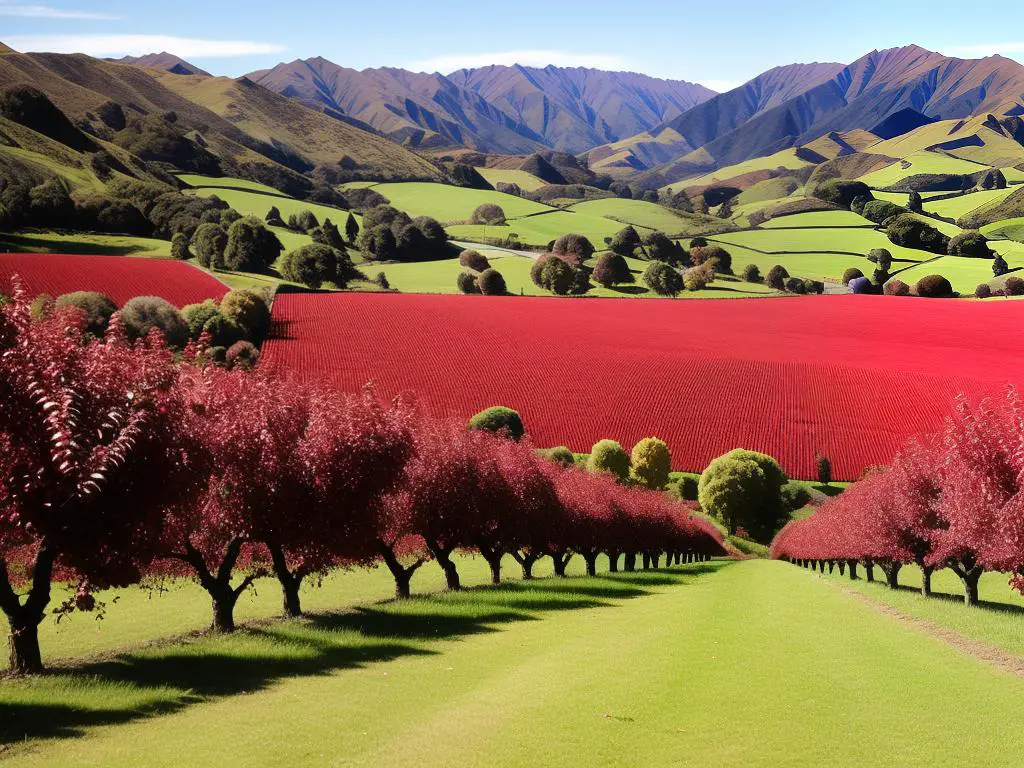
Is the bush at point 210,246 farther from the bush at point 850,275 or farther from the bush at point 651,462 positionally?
the bush at point 850,275

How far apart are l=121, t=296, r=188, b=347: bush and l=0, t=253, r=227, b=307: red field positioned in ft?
31.1

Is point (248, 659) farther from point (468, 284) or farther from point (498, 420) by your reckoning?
point (468, 284)

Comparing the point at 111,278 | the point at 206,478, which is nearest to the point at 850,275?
the point at 111,278

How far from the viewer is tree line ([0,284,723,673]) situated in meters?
18.1

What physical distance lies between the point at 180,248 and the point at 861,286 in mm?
101510

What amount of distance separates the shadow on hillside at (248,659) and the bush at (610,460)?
1210 inches

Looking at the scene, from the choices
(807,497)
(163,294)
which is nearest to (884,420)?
(807,497)

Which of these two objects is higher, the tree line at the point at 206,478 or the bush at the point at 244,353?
the bush at the point at 244,353

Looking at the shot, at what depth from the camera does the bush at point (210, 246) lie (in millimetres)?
119562

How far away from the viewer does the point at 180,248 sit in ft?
415

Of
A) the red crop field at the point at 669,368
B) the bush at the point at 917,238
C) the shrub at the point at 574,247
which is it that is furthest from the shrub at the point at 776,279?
the red crop field at the point at 669,368

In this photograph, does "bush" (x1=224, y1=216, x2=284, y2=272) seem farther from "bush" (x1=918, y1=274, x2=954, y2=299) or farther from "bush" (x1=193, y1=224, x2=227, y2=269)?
"bush" (x1=918, y1=274, x2=954, y2=299)

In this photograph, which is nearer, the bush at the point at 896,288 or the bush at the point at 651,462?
the bush at the point at 651,462

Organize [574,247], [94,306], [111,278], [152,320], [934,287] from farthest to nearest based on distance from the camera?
[574,247]
[934,287]
[111,278]
[152,320]
[94,306]
